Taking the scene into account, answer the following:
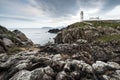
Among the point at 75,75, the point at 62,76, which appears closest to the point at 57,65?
the point at 62,76

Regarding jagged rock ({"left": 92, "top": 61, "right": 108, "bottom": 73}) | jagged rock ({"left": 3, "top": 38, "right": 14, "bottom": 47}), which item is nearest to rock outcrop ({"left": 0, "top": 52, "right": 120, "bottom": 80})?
jagged rock ({"left": 92, "top": 61, "right": 108, "bottom": 73})

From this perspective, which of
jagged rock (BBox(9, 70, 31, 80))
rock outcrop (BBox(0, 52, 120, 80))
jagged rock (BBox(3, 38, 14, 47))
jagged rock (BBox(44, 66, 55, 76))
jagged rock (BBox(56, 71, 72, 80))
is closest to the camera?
jagged rock (BBox(9, 70, 31, 80))

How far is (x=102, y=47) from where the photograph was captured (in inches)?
1657

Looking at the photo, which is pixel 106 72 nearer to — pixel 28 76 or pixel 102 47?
pixel 28 76

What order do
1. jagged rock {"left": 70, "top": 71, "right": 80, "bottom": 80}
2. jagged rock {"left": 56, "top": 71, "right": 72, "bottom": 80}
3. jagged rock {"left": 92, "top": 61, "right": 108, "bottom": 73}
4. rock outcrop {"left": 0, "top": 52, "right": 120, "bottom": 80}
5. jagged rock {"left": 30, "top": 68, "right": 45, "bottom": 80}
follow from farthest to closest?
jagged rock {"left": 92, "top": 61, "right": 108, "bottom": 73}
jagged rock {"left": 70, "top": 71, "right": 80, "bottom": 80}
rock outcrop {"left": 0, "top": 52, "right": 120, "bottom": 80}
jagged rock {"left": 56, "top": 71, "right": 72, "bottom": 80}
jagged rock {"left": 30, "top": 68, "right": 45, "bottom": 80}

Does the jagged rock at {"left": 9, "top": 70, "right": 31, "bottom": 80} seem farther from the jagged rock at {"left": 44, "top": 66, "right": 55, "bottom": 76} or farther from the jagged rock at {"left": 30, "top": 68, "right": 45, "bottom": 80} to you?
the jagged rock at {"left": 44, "top": 66, "right": 55, "bottom": 76}

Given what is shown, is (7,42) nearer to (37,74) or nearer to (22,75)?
(22,75)

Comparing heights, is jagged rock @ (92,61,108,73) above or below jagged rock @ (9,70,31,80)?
below

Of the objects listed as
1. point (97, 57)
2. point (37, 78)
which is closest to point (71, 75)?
point (37, 78)

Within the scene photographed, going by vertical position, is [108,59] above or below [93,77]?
below

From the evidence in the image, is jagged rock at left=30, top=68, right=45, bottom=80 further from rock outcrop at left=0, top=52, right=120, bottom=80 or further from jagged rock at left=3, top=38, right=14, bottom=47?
jagged rock at left=3, top=38, right=14, bottom=47

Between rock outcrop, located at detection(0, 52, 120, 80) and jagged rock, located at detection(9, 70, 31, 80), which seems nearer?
jagged rock, located at detection(9, 70, 31, 80)

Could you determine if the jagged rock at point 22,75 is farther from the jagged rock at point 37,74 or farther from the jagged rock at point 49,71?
the jagged rock at point 49,71

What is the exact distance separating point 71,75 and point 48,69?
10.7ft
